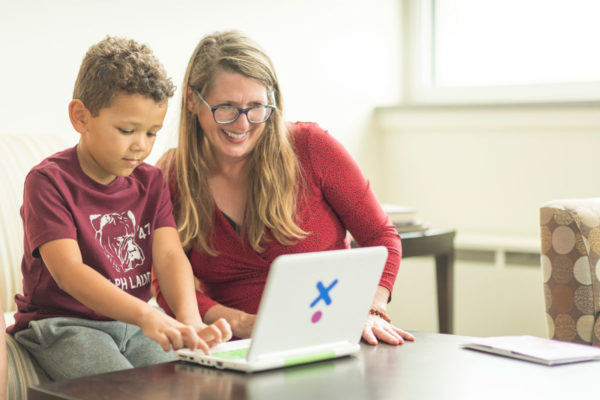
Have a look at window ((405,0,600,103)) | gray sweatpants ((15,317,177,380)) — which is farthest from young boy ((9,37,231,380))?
window ((405,0,600,103))

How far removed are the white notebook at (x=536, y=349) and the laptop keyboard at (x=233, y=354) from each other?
13.0 inches

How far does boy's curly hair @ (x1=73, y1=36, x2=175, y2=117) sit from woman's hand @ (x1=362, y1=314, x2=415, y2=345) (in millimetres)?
507

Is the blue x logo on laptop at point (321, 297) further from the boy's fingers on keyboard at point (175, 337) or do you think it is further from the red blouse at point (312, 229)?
the red blouse at point (312, 229)

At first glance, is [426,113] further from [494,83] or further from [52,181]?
[52,181]

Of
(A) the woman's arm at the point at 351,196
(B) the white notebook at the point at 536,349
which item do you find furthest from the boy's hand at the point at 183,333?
(A) the woman's arm at the point at 351,196

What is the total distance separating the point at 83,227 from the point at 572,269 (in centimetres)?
107

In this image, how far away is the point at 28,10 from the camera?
80.4 inches

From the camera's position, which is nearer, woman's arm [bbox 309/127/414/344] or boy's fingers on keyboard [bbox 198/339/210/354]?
boy's fingers on keyboard [bbox 198/339/210/354]

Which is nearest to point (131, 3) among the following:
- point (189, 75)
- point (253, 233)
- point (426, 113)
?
point (189, 75)

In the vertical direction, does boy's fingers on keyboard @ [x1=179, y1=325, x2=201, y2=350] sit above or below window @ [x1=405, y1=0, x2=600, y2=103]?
below

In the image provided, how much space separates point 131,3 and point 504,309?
1.63 meters

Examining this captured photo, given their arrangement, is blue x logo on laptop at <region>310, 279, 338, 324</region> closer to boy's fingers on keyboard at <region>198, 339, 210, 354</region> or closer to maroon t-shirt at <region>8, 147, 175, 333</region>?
boy's fingers on keyboard at <region>198, 339, 210, 354</region>

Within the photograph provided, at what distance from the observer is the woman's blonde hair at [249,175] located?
1621 millimetres

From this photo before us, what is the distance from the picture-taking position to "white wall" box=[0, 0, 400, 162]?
2053 millimetres
